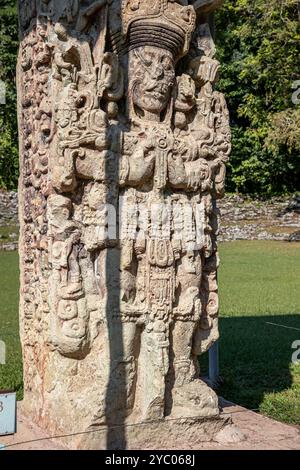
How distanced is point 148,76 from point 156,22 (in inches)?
14.9

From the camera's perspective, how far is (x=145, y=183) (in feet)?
16.5

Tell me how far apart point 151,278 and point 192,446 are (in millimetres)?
1208

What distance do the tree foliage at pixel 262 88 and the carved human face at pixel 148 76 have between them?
16.4 m

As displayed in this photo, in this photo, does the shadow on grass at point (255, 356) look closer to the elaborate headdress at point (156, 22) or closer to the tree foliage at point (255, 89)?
the elaborate headdress at point (156, 22)

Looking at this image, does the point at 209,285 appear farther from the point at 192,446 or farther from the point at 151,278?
the point at 192,446

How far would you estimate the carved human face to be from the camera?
502 centimetres

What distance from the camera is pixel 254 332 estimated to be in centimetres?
972

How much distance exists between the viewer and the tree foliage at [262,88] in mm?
21453

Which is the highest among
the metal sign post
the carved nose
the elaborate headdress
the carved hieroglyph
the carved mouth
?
the elaborate headdress

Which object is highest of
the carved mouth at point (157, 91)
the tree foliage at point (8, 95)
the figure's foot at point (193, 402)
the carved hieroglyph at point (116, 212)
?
the tree foliage at point (8, 95)

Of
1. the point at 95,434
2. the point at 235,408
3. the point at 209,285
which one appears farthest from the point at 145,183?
the point at 235,408

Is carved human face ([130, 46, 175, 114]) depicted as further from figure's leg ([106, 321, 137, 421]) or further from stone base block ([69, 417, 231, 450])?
stone base block ([69, 417, 231, 450])

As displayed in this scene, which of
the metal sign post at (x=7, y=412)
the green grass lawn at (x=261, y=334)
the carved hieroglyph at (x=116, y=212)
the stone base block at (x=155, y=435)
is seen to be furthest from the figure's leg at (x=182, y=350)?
the metal sign post at (x=7, y=412)

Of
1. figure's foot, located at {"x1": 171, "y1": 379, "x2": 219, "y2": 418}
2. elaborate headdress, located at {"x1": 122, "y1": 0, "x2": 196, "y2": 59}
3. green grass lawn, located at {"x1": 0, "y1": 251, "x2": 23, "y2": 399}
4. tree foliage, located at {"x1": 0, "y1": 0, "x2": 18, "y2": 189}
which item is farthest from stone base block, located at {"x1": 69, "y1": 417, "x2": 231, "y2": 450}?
tree foliage, located at {"x1": 0, "y1": 0, "x2": 18, "y2": 189}
